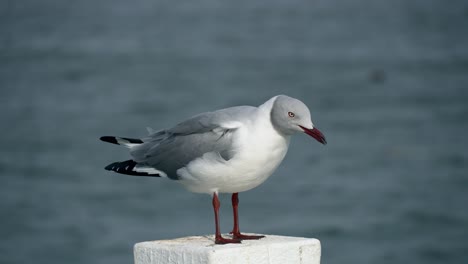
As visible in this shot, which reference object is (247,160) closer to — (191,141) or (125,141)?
(191,141)

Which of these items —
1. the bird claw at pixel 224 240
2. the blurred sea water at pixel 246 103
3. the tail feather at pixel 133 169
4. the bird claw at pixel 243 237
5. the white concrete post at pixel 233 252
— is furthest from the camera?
the blurred sea water at pixel 246 103

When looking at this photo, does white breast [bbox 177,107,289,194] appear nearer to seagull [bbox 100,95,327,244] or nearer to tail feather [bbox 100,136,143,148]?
seagull [bbox 100,95,327,244]

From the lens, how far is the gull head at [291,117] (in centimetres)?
552

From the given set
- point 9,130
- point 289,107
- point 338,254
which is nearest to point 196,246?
point 289,107

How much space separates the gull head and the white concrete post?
2.21 feet

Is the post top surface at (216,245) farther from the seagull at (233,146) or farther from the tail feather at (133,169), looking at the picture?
the tail feather at (133,169)

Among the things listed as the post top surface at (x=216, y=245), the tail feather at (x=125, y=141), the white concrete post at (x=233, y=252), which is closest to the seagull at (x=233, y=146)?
the post top surface at (x=216, y=245)

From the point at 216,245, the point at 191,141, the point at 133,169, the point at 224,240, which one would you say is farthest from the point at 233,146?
the point at 133,169

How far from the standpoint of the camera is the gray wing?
18.8ft

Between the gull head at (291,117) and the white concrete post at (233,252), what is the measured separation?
673mm

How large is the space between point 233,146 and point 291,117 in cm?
40

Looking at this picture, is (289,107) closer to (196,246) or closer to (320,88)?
(196,246)

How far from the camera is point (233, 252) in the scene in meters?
4.94

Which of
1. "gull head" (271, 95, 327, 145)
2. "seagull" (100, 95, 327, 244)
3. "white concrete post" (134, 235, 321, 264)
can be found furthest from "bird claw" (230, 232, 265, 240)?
"gull head" (271, 95, 327, 145)
